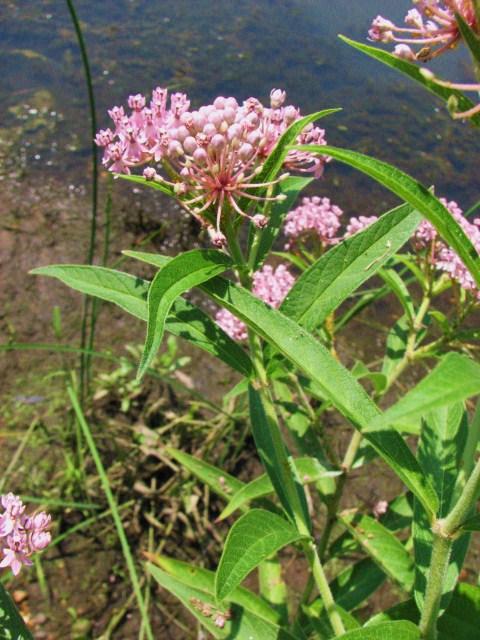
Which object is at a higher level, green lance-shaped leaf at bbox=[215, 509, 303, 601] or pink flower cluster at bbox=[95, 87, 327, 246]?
pink flower cluster at bbox=[95, 87, 327, 246]

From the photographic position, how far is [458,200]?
517 centimetres

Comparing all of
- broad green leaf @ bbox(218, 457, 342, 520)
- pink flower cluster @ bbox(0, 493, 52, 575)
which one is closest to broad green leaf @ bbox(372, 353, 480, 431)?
pink flower cluster @ bbox(0, 493, 52, 575)

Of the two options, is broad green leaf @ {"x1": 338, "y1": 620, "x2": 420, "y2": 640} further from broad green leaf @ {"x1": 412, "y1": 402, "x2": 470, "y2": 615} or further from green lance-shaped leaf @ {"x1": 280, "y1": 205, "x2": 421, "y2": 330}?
green lance-shaped leaf @ {"x1": 280, "y1": 205, "x2": 421, "y2": 330}

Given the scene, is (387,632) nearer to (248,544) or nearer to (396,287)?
(248,544)

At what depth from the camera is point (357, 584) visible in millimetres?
2033

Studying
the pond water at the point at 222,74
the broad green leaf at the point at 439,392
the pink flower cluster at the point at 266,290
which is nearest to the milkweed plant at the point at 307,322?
the broad green leaf at the point at 439,392

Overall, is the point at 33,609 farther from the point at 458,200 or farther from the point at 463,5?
the point at 458,200

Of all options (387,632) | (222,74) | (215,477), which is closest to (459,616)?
(387,632)

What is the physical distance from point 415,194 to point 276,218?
57 cm

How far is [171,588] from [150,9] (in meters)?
6.43

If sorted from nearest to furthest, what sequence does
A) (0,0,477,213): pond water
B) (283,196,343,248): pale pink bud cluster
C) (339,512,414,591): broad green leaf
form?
(339,512,414,591): broad green leaf → (283,196,343,248): pale pink bud cluster → (0,0,477,213): pond water

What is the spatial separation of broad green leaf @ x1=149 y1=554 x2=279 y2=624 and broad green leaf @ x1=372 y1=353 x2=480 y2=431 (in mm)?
1192

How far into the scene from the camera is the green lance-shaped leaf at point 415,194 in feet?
3.40

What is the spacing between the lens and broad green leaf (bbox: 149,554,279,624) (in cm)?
190
